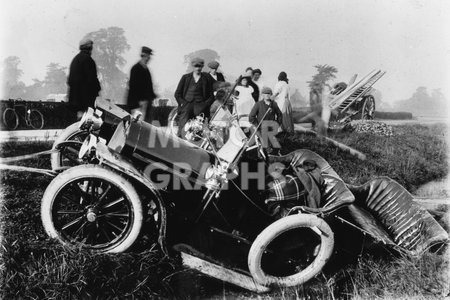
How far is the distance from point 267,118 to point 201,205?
446 cm

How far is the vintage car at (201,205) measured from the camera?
3.71 m

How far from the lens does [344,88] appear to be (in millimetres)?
16016

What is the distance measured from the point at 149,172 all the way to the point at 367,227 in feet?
8.00

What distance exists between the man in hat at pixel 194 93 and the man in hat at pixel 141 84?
760mm

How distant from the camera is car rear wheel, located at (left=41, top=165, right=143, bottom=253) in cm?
360

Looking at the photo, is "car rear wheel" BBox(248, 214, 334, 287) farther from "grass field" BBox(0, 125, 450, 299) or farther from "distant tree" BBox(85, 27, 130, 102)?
"distant tree" BBox(85, 27, 130, 102)

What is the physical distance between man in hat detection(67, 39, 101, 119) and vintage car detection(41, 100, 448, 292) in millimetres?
2099

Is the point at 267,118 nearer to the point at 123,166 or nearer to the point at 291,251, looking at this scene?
the point at 291,251

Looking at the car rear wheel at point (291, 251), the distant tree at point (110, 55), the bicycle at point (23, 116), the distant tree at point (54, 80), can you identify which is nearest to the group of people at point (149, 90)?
the car rear wheel at point (291, 251)

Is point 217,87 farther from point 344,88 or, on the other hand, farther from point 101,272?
point 344,88

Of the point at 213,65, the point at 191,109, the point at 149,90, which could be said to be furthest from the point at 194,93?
the point at 213,65

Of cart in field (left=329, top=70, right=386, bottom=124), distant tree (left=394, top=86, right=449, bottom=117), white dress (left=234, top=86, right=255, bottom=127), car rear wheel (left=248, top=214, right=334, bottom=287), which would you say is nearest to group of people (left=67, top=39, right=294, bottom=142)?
white dress (left=234, top=86, right=255, bottom=127)

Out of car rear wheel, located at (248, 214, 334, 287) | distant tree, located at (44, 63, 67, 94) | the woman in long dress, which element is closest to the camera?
car rear wheel, located at (248, 214, 334, 287)

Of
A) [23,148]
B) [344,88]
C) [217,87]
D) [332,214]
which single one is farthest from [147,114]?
[344,88]
